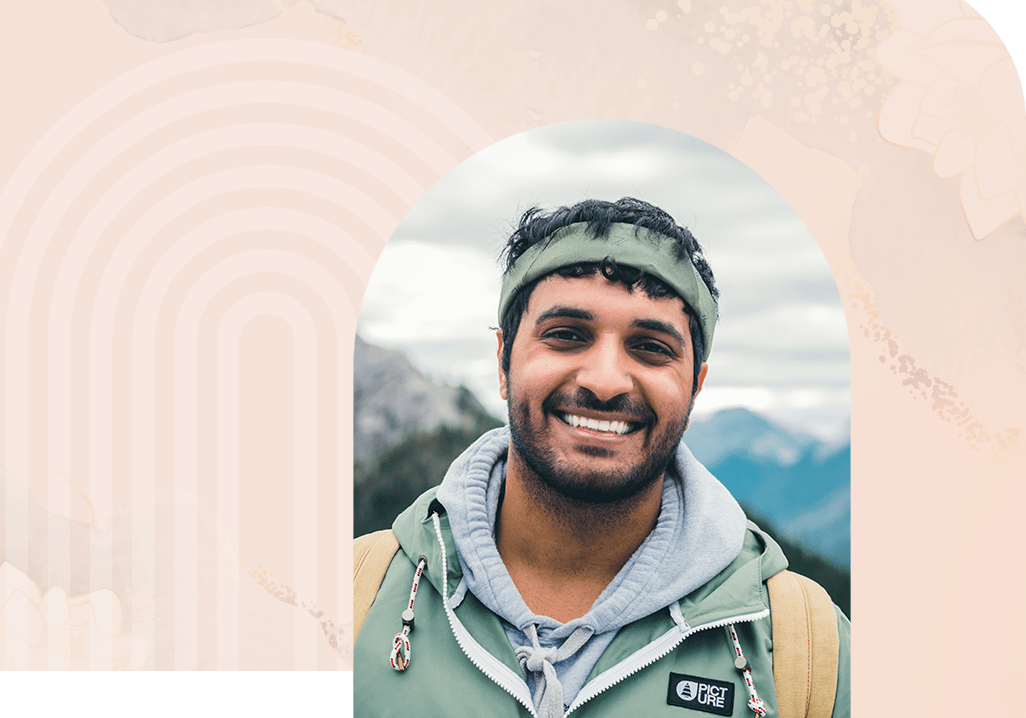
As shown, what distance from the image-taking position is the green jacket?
2834mm

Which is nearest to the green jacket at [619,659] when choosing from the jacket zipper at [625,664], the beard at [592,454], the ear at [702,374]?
the jacket zipper at [625,664]

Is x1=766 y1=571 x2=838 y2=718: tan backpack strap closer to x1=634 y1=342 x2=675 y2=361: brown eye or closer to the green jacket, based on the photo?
the green jacket

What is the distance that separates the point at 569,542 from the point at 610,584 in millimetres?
214

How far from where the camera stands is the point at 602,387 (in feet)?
9.24

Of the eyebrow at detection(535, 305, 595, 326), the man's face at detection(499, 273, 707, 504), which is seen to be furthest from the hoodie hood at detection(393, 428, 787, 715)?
the eyebrow at detection(535, 305, 595, 326)

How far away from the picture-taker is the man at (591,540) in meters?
2.85

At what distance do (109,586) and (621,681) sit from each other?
2.23 m

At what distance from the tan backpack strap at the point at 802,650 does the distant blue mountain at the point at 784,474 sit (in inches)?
10.4

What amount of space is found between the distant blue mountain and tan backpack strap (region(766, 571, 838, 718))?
0.26 meters

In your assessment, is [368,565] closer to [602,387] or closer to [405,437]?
[405,437]

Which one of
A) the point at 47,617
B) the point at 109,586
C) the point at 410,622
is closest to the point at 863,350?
the point at 410,622

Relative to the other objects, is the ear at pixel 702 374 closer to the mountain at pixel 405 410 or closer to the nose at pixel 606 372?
the nose at pixel 606 372

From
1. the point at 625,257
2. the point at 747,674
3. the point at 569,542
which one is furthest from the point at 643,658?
the point at 625,257

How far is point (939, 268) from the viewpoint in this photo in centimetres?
314
